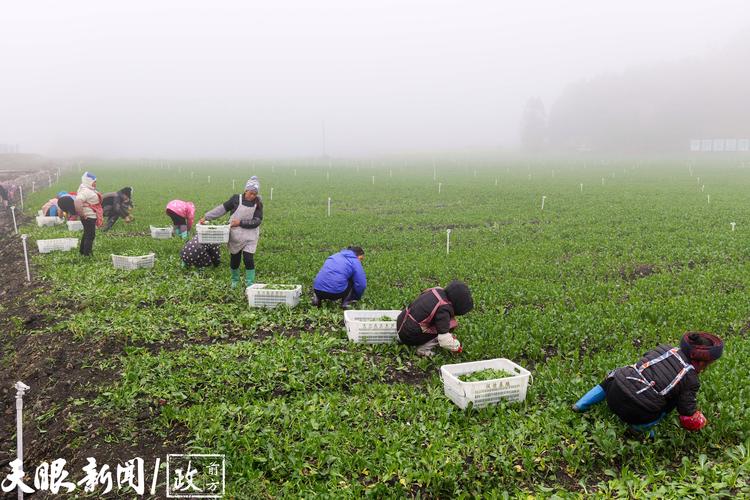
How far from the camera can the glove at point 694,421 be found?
17.7ft

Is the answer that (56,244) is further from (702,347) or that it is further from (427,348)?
(702,347)

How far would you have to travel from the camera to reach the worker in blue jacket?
9.62m

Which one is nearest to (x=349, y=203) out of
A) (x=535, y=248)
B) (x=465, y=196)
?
A: (x=465, y=196)

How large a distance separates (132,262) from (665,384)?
440 inches

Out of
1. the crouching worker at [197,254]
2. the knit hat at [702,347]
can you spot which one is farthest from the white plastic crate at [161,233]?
the knit hat at [702,347]

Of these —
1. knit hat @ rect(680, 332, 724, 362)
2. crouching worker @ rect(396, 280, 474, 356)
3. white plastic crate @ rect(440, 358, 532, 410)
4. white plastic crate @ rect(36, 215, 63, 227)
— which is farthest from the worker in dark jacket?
knit hat @ rect(680, 332, 724, 362)

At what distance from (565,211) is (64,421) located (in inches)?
834

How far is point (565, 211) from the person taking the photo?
23156mm

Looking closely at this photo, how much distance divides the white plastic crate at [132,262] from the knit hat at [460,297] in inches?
327

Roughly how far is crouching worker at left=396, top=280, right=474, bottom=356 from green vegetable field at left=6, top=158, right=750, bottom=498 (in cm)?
26

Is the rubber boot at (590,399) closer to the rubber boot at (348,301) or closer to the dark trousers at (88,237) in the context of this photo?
the rubber boot at (348,301)

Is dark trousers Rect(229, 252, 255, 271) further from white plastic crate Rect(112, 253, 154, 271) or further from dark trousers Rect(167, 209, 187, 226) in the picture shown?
dark trousers Rect(167, 209, 187, 226)

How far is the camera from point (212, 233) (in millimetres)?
10898

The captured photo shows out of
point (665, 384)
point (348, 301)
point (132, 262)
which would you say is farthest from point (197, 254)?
point (665, 384)
